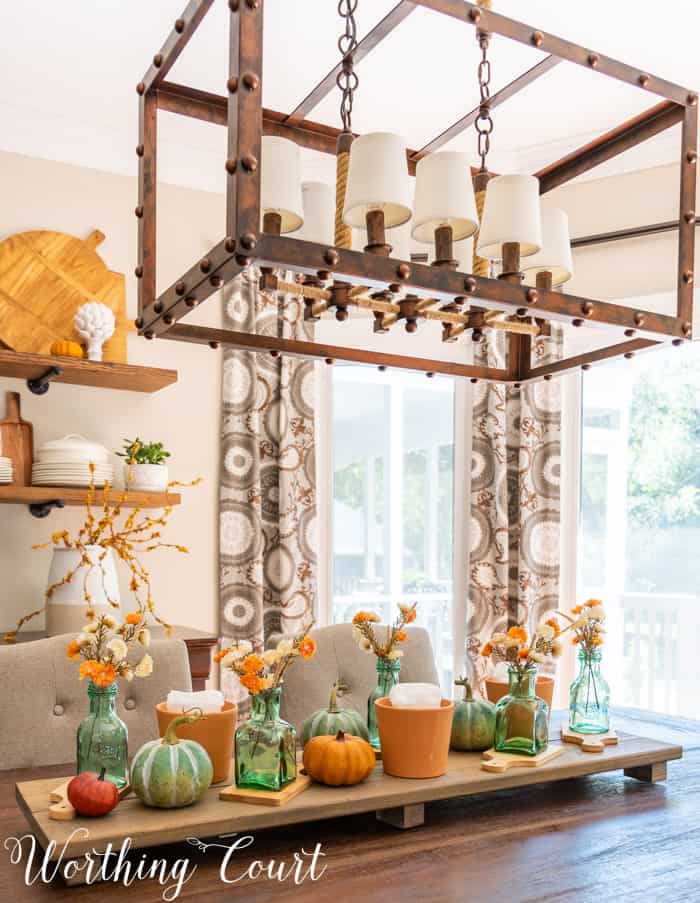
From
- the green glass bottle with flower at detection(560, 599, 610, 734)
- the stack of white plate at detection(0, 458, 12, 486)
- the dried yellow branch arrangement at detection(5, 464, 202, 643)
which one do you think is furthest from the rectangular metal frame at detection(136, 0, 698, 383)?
the stack of white plate at detection(0, 458, 12, 486)

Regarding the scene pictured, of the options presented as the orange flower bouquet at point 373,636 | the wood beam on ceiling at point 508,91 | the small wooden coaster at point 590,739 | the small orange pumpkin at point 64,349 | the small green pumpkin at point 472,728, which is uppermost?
the wood beam on ceiling at point 508,91

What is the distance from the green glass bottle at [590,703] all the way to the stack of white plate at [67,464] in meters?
1.84

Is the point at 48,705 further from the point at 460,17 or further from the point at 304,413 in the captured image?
the point at 304,413

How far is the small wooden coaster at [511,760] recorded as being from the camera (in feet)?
5.36

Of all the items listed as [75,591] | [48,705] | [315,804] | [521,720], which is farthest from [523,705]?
[75,591]

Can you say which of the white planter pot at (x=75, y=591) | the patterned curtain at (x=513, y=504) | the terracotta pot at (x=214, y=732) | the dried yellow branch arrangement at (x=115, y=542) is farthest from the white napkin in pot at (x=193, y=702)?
the patterned curtain at (x=513, y=504)

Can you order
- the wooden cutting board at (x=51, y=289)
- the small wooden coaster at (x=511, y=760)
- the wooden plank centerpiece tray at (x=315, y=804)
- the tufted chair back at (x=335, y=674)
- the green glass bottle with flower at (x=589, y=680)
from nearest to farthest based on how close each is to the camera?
1. the wooden plank centerpiece tray at (x=315, y=804)
2. the small wooden coaster at (x=511, y=760)
3. the green glass bottle with flower at (x=589, y=680)
4. the tufted chair back at (x=335, y=674)
5. the wooden cutting board at (x=51, y=289)

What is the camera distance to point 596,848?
4.64ft

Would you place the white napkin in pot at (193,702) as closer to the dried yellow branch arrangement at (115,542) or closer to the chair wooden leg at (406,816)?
the chair wooden leg at (406,816)

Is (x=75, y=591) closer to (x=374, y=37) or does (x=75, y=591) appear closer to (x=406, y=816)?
(x=406, y=816)

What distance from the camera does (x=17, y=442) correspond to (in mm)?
3213

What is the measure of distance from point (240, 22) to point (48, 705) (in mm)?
1364

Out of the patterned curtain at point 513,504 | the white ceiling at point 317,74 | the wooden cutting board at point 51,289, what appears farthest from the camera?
the patterned curtain at point 513,504

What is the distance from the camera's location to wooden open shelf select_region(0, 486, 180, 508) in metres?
3.03
